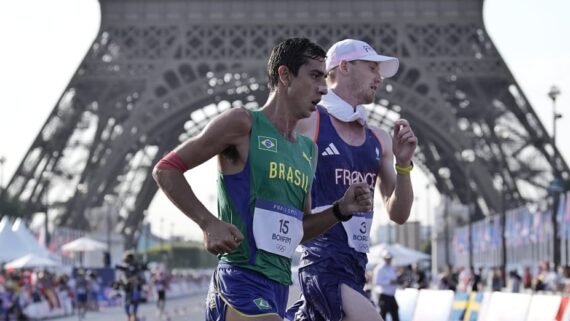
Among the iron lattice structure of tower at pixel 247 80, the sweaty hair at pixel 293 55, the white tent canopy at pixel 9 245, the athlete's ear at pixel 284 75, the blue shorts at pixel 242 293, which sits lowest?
the blue shorts at pixel 242 293

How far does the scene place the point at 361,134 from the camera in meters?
8.79

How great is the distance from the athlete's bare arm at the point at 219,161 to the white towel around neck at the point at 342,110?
2032 millimetres

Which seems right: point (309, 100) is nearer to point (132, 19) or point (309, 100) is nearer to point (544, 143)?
point (544, 143)

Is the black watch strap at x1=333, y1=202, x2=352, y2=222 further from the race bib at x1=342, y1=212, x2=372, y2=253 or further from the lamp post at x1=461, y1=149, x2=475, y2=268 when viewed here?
the lamp post at x1=461, y1=149, x2=475, y2=268

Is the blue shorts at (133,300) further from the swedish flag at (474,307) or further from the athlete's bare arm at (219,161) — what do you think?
the athlete's bare arm at (219,161)

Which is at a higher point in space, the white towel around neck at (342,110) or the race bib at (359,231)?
the white towel around neck at (342,110)

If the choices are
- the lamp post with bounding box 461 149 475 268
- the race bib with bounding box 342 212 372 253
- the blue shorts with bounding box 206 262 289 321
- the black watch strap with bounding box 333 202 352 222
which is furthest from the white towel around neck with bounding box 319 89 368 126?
the lamp post with bounding box 461 149 475 268

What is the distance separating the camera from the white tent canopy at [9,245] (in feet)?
105

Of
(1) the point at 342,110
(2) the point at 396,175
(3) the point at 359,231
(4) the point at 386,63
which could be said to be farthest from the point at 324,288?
(4) the point at 386,63

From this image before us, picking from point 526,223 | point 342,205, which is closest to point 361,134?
point 342,205

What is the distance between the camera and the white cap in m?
8.55

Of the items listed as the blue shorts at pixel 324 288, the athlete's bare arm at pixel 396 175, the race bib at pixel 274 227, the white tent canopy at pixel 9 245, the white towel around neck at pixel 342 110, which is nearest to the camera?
the race bib at pixel 274 227

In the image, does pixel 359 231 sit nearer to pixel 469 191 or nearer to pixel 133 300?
pixel 133 300

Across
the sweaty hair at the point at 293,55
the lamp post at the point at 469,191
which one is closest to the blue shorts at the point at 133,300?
the sweaty hair at the point at 293,55
